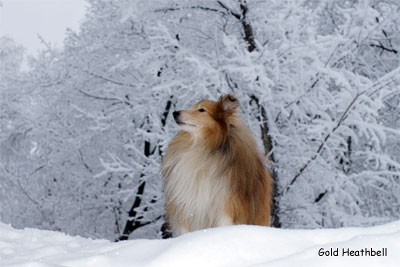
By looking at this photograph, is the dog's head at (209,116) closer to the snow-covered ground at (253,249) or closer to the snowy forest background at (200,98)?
the snowy forest background at (200,98)

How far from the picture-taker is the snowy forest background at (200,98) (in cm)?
692

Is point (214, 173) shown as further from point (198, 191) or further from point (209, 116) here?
point (209, 116)

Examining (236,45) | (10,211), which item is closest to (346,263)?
(236,45)

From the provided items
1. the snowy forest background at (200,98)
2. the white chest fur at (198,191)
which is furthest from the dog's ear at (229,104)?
the snowy forest background at (200,98)

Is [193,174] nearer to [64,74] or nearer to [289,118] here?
[289,118]

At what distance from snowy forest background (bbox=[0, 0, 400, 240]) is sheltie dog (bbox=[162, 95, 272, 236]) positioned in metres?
0.95

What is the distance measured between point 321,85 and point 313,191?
1.89 m

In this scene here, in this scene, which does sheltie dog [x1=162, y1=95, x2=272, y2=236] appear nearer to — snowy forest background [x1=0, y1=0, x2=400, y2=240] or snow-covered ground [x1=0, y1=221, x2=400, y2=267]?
snowy forest background [x1=0, y1=0, x2=400, y2=240]

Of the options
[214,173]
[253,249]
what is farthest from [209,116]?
[253,249]

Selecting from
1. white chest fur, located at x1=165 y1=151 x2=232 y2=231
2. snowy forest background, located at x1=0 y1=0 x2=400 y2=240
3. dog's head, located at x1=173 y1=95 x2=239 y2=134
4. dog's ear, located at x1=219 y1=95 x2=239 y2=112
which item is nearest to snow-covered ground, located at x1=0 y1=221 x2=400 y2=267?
white chest fur, located at x1=165 y1=151 x2=232 y2=231

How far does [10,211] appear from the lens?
12.2 m

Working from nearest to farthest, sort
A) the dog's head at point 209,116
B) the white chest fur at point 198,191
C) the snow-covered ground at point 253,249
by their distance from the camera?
the snow-covered ground at point 253,249, the white chest fur at point 198,191, the dog's head at point 209,116

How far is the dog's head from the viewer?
5.16 metres

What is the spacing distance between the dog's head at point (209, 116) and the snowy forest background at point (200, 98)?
0.93m
